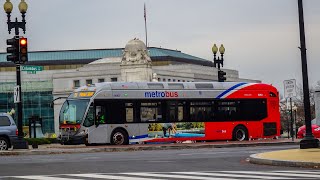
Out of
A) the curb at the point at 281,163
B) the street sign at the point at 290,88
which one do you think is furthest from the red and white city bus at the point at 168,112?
the curb at the point at 281,163

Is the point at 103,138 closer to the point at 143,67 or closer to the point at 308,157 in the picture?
the point at 308,157

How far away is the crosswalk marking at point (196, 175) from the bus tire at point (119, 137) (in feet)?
69.5

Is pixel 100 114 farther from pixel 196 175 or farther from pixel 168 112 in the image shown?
pixel 196 175

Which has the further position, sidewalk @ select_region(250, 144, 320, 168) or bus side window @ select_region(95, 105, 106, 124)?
bus side window @ select_region(95, 105, 106, 124)

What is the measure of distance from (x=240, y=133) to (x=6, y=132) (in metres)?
13.5

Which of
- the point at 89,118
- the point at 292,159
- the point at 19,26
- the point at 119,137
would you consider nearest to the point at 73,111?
the point at 89,118

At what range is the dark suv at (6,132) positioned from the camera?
118ft

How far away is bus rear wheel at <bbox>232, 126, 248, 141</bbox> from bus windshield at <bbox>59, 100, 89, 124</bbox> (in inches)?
331

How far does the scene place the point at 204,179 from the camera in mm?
16719

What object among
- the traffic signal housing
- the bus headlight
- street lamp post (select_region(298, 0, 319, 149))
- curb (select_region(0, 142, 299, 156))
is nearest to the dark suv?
curb (select_region(0, 142, 299, 156))

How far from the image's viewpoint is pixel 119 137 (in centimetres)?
4025

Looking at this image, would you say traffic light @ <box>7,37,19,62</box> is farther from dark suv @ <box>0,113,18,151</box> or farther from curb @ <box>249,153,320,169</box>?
curb @ <box>249,153,320,169</box>

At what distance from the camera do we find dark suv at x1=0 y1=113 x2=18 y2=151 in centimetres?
3603

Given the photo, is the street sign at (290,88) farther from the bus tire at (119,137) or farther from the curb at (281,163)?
the curb at (281,163)
